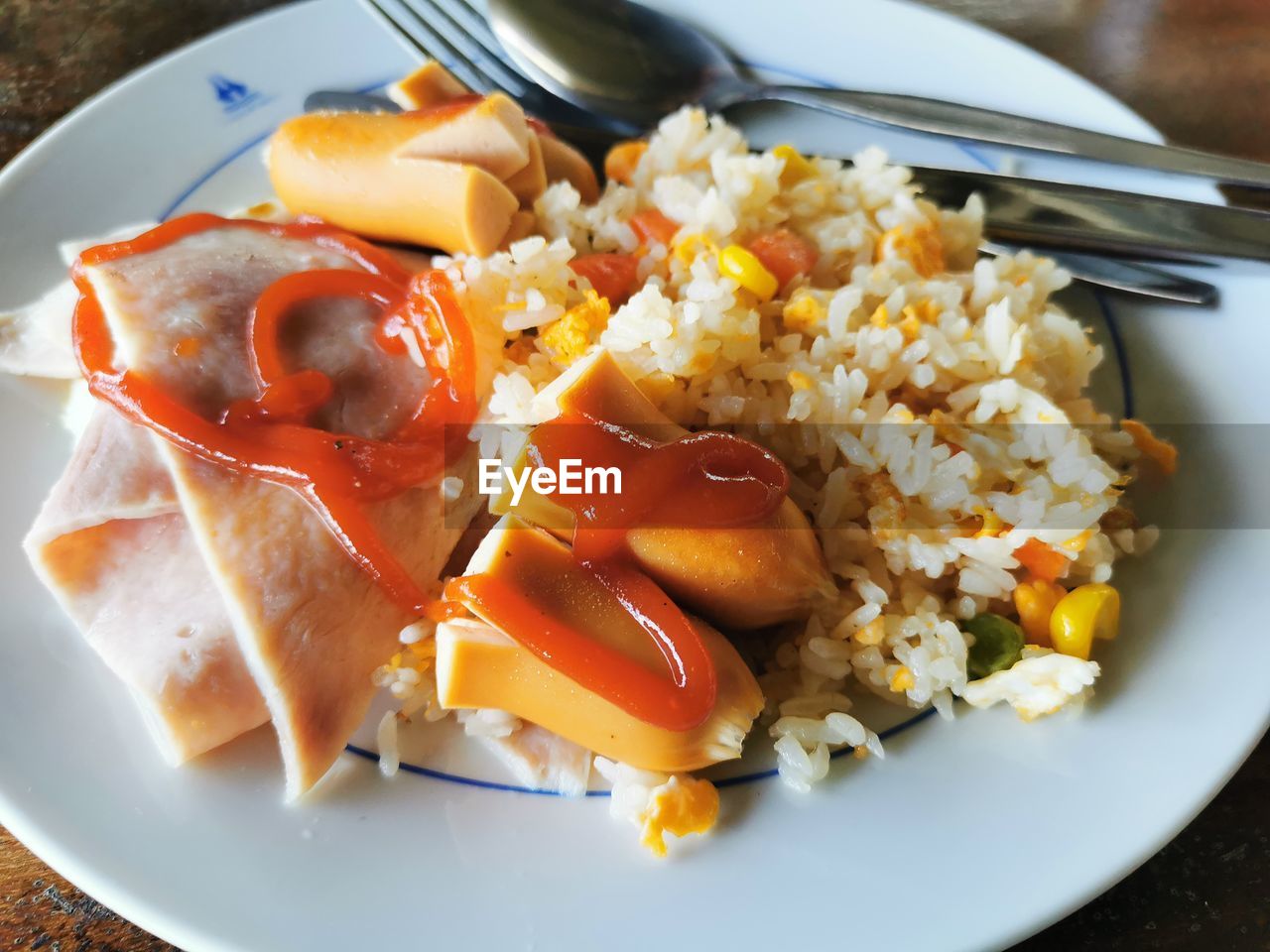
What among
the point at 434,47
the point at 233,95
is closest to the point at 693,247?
the point at 434,47

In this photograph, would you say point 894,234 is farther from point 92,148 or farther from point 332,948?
point 92,148

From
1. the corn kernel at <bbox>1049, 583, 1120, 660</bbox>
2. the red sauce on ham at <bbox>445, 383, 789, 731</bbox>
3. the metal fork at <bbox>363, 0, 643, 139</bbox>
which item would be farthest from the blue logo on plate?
the corn kernel at <bbox>1049, 583, 1120, 660</bbox>

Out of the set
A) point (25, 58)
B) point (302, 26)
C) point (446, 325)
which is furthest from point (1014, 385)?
point (25, 58)

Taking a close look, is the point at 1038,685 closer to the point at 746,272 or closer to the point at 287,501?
the point at 746,272

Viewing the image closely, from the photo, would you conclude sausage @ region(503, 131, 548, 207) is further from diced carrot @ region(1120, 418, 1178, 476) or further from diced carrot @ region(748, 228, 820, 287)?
diced carrot @ region(1120, 418, 1178, 476)

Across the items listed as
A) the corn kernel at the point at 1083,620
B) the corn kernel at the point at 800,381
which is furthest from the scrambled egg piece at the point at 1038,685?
the corn kernel at the point at 800,381

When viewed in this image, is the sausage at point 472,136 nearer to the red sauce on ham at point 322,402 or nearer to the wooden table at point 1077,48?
the red sauce on ham at point 322,402
